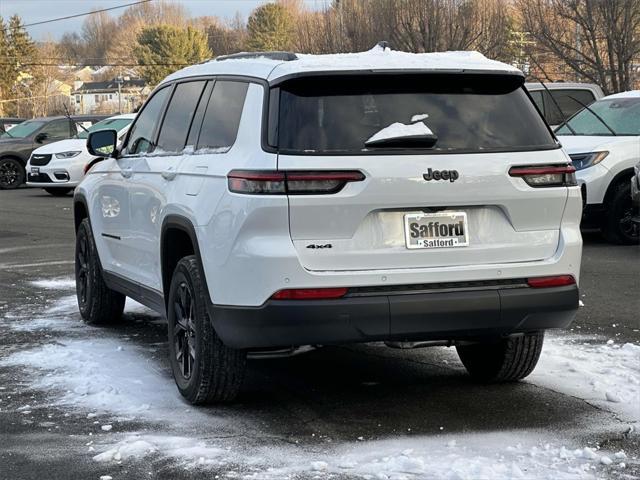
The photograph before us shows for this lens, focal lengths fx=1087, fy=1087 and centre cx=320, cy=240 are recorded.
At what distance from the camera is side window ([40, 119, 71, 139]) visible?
80.5 feet

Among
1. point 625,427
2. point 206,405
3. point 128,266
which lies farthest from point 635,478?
point 128,266

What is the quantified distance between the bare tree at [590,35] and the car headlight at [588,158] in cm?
1686

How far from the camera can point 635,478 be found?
4441mm

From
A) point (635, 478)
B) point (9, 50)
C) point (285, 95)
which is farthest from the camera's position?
point (9, 50)

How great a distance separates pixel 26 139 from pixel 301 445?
2129cm

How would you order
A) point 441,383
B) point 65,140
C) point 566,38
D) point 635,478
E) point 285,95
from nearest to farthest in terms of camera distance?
point 635,478, point 285,95, point 441,383, point 65,140, point 566,38

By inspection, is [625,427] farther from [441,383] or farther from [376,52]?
[376,52]

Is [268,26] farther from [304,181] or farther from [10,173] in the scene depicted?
[304,181]

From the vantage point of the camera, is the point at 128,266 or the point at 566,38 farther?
the point at 566,38

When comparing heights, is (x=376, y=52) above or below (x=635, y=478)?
above

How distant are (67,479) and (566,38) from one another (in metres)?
29.4

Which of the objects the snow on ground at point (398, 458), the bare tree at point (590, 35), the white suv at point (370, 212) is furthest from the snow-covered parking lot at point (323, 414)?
the bare tree at point (590, 35)

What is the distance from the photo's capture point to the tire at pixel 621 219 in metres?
12.2

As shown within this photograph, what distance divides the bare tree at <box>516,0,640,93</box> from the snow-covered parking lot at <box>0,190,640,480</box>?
22.2 m
